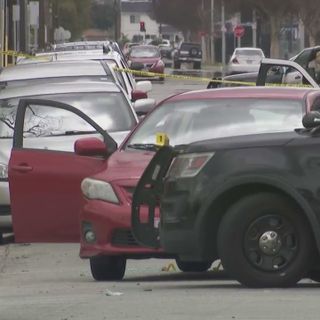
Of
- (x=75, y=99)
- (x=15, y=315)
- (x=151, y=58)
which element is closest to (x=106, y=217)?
(x=15, y=315)

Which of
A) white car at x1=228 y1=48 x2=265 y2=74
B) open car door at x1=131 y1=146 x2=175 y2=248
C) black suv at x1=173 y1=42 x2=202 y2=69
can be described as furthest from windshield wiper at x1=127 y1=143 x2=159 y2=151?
black suv at x1=173 y1=42 x2=202 y2=69

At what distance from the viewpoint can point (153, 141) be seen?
986 centimetres

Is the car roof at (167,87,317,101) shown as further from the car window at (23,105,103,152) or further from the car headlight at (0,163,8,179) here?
the car headlight at (0,163,8,179)

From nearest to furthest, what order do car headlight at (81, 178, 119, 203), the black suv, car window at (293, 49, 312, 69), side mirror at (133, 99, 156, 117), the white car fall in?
car headlight at (81, 178, 119, 203)
side mirror at (133, 99, 156, 117)
car window at (293, 49, 312, 69)
the white car
the black suv

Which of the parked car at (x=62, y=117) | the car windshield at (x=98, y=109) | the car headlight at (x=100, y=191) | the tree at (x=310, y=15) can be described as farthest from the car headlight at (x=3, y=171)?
the tree at (x=310, y=15)

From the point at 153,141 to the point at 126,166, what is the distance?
75 centimetres

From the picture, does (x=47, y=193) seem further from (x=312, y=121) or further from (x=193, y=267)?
(x=312, y=121)

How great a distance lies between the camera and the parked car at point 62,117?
12.2 metres

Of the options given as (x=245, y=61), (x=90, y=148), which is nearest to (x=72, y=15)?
(x=245, y=61)

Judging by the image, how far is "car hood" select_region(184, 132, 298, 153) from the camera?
7.72 meters

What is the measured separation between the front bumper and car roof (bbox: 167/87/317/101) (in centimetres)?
173

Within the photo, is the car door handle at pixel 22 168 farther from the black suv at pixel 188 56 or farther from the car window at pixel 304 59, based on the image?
the black suv at pixel 188 56

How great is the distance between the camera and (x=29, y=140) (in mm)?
12289

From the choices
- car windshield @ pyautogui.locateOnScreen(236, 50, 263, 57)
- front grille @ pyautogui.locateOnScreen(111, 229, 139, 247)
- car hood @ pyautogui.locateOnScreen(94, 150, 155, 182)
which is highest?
car windshield @ pyautogui.locateOnScreen(236, 50, 263, 57)
